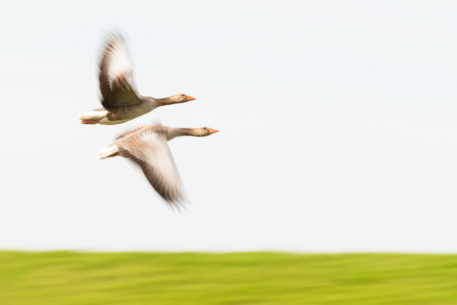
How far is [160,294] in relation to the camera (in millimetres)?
10320

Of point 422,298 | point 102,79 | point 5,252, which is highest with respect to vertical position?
point 102,79

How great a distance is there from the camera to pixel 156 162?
9367 mm

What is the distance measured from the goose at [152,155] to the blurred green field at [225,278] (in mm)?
1306

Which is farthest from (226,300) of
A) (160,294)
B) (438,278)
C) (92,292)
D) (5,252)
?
(5,252)

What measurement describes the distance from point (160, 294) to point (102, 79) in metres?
2.07

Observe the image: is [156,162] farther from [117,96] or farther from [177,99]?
[177,99]

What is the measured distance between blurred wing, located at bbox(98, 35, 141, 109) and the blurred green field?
1.71 meters

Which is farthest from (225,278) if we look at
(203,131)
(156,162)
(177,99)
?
(177,99)

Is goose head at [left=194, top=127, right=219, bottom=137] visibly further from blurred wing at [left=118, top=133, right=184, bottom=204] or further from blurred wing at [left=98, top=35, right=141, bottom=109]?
blurred wing at [left=118, top=133, right=184, bottom=204]

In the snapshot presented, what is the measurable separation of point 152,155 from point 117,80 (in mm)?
1276

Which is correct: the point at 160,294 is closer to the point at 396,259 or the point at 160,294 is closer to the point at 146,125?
the point at 146,125

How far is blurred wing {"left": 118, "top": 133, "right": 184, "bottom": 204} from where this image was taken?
9.21 metres

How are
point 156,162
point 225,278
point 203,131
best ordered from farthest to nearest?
point 203,131
point 225,278
point 156,162

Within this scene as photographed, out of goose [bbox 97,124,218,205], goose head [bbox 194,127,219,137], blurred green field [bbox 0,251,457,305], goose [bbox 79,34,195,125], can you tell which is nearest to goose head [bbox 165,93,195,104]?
goose head [bbox 194,127,219,137]
